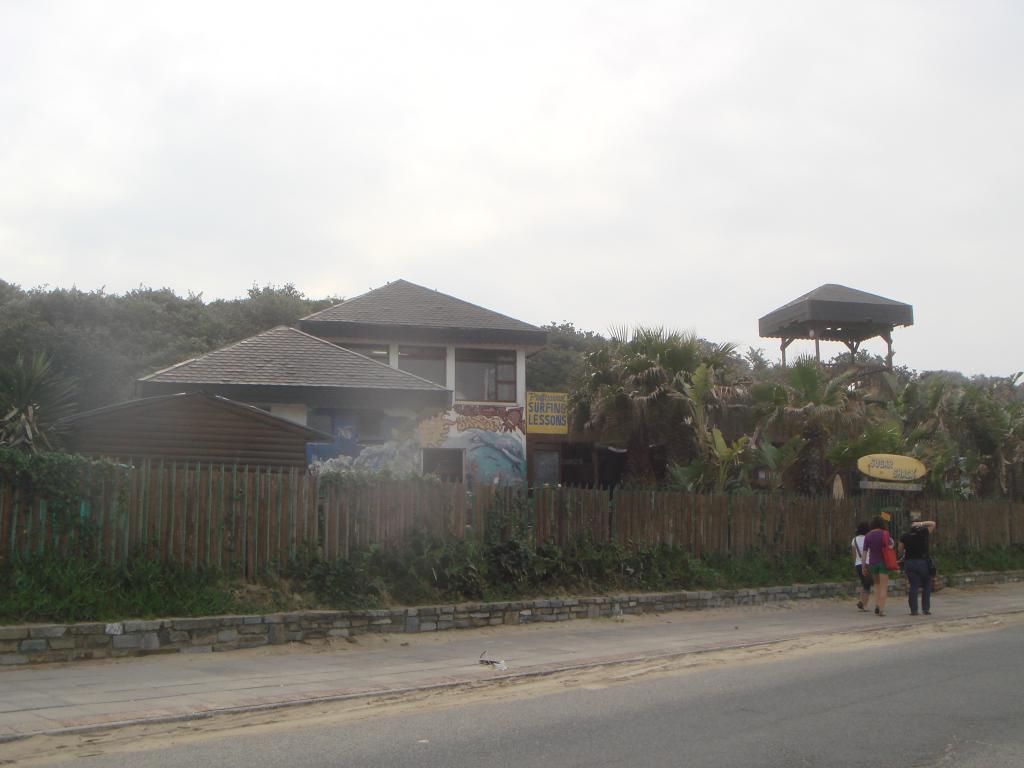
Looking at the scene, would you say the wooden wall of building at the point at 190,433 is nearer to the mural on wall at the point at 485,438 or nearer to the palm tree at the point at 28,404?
the palm tree at the point at 28,404

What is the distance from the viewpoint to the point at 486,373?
2930cm

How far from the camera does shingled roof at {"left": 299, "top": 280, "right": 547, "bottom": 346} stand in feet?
92.1

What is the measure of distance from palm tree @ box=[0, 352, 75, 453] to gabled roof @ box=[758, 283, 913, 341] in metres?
23.0

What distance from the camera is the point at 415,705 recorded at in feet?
29.7

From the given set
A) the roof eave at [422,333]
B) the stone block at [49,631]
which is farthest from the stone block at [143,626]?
the roof eave at [422,333]

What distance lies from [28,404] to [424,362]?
13.7 m

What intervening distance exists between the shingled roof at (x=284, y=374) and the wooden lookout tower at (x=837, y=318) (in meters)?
14.8

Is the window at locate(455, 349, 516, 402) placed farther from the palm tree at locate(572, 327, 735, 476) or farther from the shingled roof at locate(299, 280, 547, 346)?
the palm tree at locate(572, 327, 735, 476)

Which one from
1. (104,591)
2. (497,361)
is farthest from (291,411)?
(104,591)

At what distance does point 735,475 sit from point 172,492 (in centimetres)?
1324

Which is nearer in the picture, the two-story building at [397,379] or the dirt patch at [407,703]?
the dirt patch at [407,703]

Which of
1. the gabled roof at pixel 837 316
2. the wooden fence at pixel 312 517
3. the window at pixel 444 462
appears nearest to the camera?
the wooden fence at pixel 312 517

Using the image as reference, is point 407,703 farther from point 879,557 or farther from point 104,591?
point 879,557

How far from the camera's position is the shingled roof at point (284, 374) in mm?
21234
